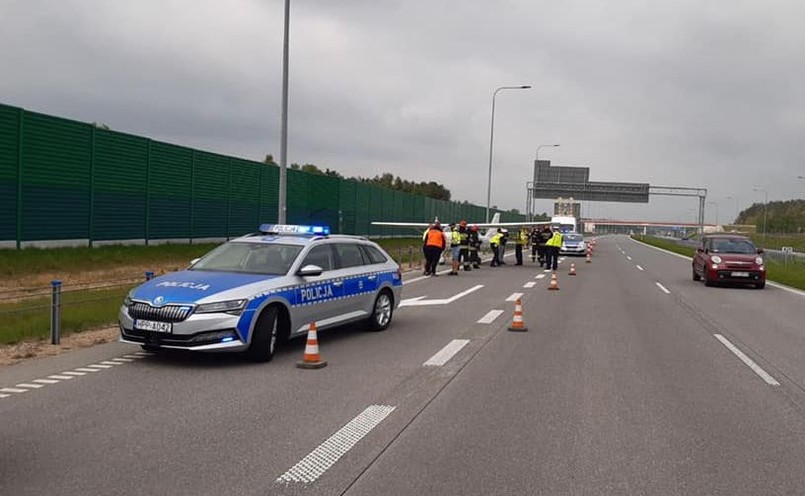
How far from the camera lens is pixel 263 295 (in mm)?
8906

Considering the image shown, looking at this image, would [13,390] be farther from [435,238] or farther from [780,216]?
[780,216]

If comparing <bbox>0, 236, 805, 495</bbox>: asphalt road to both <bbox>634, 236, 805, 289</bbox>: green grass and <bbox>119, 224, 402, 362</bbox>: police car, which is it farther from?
<bbox>634, 236, 805, 289</bbox>: green grass

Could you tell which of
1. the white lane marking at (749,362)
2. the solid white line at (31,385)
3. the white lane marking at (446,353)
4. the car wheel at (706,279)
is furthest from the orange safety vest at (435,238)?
the solid white line at (31,385)

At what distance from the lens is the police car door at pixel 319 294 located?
973 centimetres

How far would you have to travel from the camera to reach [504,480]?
490cm

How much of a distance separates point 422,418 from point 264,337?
119 inches

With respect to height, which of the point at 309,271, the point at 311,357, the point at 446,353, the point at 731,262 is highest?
the point at 309,271

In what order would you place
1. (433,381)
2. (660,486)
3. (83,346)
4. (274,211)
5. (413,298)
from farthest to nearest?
(274,211)
(413,298)
(83,346)
(433,381)
(660,486)

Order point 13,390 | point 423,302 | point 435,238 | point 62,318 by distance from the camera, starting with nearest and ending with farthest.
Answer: point 13,390 → point 62,318 → point 423,302 → point 435,238

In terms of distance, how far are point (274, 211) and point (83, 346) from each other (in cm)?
2631

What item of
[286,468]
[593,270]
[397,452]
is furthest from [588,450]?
[593,270]

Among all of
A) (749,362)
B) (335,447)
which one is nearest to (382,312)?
(749,362)

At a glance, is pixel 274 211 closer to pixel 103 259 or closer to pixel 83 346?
pixel 103 259

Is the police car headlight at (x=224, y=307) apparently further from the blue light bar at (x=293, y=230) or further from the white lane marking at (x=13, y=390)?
the blue light bar at (x=293, y=230)
